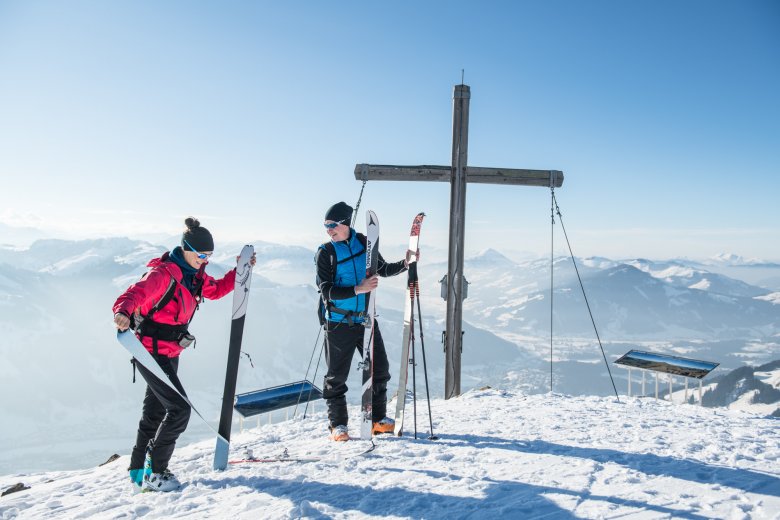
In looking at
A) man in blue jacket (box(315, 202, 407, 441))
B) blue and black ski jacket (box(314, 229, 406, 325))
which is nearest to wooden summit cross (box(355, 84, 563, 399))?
man in blue jacket (box(315, 202, 407, 441))

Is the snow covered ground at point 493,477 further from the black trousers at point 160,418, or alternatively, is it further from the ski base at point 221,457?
the black trousers at point 160,418

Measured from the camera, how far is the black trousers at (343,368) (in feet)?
19.0

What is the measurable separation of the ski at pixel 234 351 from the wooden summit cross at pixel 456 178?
3.53 metres

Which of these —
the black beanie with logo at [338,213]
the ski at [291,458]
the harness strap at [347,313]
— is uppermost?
the black beanie with logo at [338,213]

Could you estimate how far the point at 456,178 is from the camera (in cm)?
870

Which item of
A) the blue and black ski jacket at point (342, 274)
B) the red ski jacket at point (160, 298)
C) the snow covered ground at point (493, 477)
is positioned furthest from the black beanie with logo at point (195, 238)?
the snow covered ground at point (493, 477)

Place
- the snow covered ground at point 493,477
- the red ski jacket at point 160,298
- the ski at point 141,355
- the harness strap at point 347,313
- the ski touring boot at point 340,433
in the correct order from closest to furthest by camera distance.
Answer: the snow covered ground at point 493,477 → the red ski jacket at point 160,298 → the ski at point 141,355 → the harness strap at point 347,313 → the ski touring boot at point 340,433

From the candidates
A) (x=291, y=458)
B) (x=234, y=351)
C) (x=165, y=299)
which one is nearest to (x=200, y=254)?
(x=165, y=299)

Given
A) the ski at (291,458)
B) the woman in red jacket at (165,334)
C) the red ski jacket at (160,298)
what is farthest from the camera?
the ski at (291,458)

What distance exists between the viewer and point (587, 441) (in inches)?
217

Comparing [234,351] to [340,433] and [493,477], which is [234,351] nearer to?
[340,433]

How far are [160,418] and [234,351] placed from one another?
97 centimetres

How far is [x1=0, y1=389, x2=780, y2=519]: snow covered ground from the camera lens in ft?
12.6

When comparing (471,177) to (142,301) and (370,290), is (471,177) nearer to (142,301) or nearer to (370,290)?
(370,290)
